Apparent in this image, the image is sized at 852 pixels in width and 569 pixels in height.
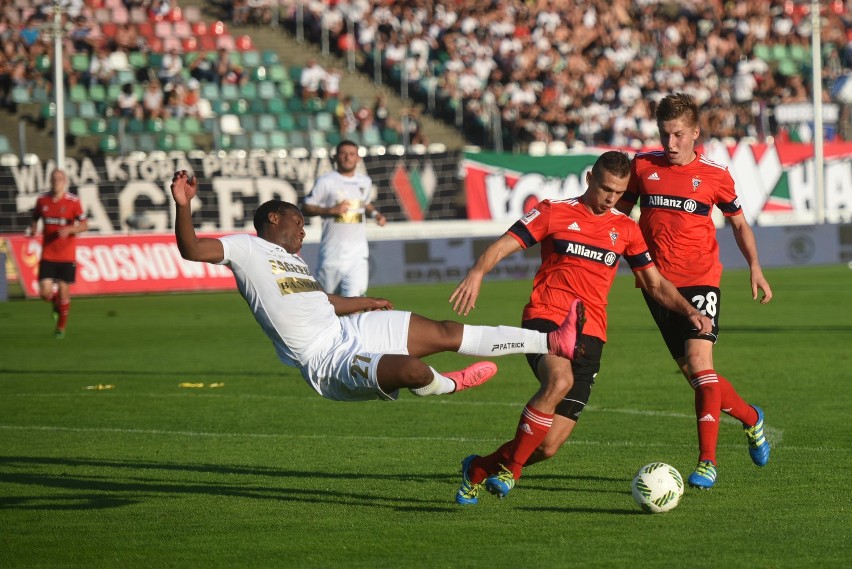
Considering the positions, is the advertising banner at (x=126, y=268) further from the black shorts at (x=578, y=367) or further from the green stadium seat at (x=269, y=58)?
the black shorts at (x=578, y=367)

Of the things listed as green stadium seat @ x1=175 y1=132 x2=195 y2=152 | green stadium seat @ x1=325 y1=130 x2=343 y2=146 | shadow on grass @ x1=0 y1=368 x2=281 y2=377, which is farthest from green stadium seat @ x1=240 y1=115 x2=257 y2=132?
shadow on grass @ x1=0 y1=368 x2=281 y2=377

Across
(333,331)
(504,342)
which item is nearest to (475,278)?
(504,342)

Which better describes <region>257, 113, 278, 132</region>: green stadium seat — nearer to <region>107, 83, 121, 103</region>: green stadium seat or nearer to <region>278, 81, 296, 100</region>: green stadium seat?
<region>278, 81, 296, 100</region>: green stadium seat

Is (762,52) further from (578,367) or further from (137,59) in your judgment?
(578,367)

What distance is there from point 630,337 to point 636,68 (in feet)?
69.2

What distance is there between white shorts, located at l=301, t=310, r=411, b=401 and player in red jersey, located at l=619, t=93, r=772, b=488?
5.42 ft

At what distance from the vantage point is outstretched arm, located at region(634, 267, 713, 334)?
7.66 metres

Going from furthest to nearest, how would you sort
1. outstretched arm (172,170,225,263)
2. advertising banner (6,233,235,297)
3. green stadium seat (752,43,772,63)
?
1. green stadium seat (752,43,772,63)
2. advertising banner (6,233,235,297)
3. outstretched arm (172,170,225,263)

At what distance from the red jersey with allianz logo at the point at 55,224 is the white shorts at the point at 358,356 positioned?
12625 mm

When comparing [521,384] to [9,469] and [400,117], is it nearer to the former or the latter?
[9,469]

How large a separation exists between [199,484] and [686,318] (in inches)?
124

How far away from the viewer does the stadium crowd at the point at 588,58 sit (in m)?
35.2

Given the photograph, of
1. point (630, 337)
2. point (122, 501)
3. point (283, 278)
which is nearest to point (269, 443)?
point (122, 501)

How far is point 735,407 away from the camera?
8.14m
